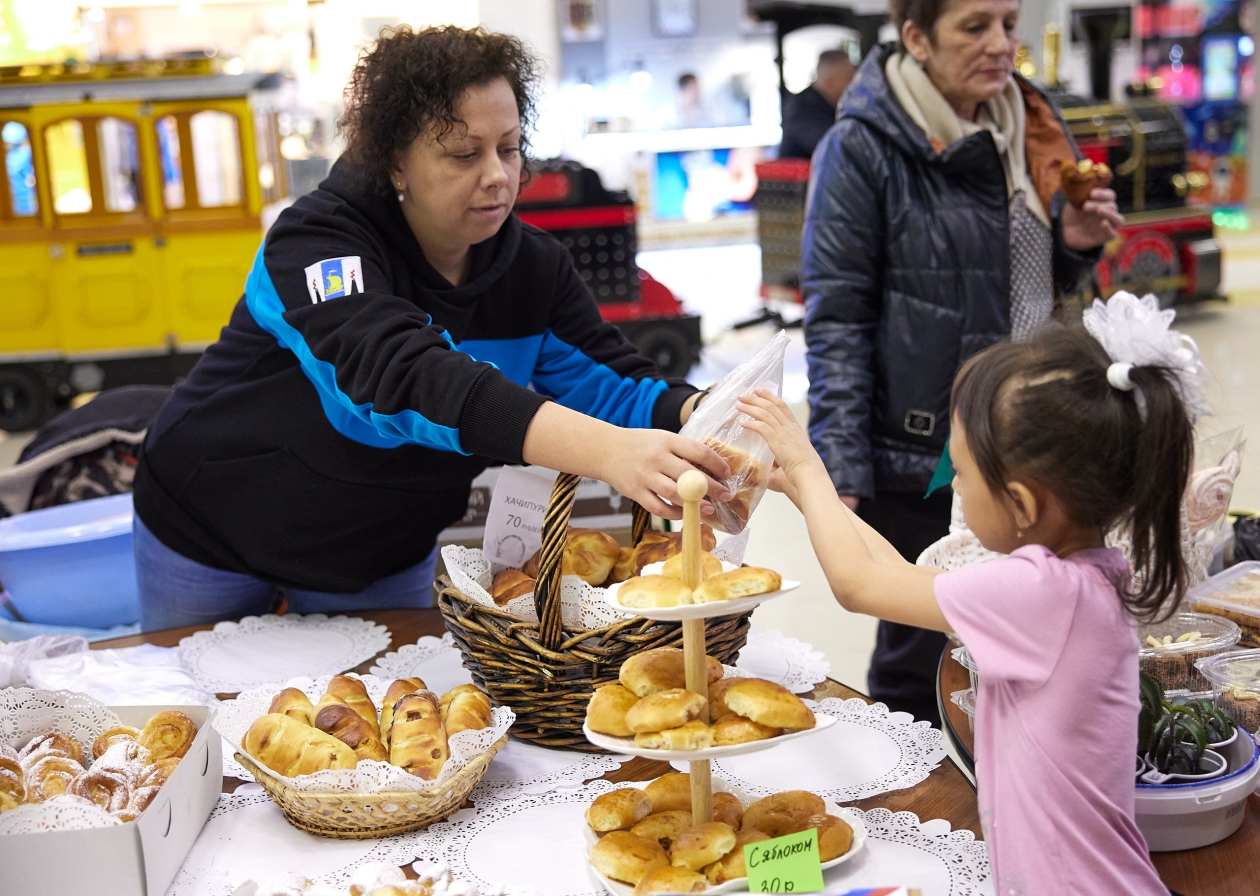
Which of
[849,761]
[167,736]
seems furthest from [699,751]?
[167,736]

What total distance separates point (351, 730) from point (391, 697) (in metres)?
0.12

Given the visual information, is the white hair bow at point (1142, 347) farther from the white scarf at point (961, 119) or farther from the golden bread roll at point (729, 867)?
the white scarf at point (961, 119)

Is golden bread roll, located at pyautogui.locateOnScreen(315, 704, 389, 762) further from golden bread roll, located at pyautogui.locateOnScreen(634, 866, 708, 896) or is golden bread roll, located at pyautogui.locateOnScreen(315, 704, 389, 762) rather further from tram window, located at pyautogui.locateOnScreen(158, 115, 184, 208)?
tram window, located at pyautogui.locateOnScreen(158, 115, 184, 208)

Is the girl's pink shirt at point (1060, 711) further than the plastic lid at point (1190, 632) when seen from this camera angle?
No

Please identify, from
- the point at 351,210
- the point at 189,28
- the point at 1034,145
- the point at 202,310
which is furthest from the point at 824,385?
the point at 189,28

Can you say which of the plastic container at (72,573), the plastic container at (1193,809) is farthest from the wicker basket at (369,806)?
the plastic container at (72,573)

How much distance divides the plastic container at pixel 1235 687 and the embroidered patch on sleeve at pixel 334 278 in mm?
1174

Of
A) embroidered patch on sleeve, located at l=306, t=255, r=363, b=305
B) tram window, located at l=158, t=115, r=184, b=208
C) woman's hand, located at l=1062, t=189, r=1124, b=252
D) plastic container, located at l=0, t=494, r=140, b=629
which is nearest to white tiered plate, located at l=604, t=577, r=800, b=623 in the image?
embroidered patch on sleeve, located at l=306, t=255, r=363, b=305

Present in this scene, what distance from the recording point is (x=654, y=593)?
3.67 ft

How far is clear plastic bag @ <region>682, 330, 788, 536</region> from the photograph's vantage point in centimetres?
133

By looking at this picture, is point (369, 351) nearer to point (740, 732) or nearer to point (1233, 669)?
point (740, 732)

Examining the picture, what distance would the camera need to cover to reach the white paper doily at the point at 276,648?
71.8 inches

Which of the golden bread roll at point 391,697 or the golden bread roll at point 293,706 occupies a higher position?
the golden bread roll at point 293,706

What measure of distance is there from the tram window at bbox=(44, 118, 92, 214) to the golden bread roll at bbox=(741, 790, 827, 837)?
244 inches
